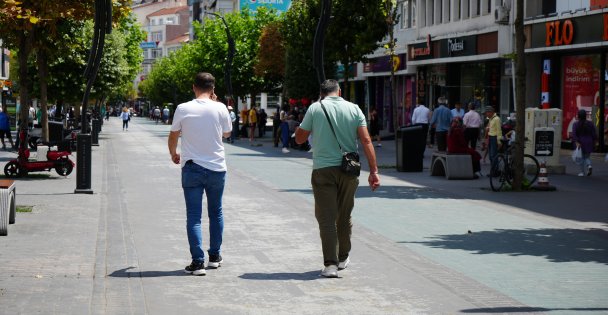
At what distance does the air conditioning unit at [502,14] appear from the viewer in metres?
36.8

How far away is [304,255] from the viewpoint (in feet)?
35.4

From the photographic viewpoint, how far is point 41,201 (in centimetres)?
1677

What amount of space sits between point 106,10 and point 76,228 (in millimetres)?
6476

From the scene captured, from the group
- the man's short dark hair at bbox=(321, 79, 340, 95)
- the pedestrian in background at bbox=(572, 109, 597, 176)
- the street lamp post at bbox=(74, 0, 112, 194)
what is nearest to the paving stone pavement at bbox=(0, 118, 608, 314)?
the street lamp post at bbox=(74, 0, 112, 194)

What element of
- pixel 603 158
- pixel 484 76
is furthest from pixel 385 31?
pixel 603 158

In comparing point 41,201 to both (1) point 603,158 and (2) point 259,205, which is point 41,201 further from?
(1) point 603,158

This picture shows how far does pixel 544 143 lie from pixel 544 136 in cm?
15

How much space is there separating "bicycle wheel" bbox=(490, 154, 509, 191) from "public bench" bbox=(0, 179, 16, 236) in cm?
930

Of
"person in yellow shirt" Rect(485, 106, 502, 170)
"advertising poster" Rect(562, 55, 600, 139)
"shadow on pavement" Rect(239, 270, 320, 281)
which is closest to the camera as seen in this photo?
"shadow on pavement" Rect(239, 270, 320, 281)

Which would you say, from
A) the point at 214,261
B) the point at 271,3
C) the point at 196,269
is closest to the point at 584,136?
the point at 214,261

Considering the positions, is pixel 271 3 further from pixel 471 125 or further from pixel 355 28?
pixel 471 125

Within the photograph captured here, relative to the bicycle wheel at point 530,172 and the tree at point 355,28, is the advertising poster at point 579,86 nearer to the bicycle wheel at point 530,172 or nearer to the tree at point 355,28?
the tree at point 355,28

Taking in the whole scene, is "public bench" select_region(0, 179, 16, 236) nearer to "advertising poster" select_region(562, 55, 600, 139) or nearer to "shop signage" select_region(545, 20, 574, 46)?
"advertising poster" select_region(562, 55, 600, 139)

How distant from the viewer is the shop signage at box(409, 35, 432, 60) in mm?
45781
